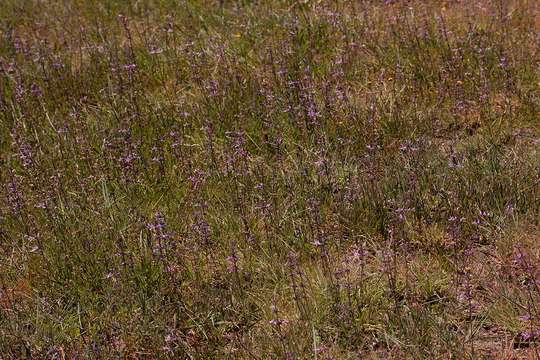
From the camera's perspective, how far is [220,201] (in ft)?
15.1

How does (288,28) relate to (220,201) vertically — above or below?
above

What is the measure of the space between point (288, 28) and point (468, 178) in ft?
8.43

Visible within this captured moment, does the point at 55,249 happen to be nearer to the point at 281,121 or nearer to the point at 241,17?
the point at 281,121

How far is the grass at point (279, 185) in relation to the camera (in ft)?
12.0

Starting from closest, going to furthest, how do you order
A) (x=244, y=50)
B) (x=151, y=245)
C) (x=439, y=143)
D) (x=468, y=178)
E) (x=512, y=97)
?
(x=151, y=245)
(x=468, y=178)
(x=439, y=143)
(x=512, y=97)
(x=244, y=50)

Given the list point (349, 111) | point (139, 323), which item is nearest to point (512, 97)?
point (349, 111)

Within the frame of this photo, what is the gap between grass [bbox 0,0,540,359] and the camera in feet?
12.0

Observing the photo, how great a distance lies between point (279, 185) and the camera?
4.67 meters

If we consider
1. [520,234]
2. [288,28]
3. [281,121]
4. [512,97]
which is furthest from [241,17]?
[520,234]

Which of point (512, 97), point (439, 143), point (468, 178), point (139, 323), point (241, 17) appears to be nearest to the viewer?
point (139, 323)

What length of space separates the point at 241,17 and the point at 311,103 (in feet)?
6.49

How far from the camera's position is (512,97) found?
17.3 feet

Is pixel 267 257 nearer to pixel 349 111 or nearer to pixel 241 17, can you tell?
pixel 349 111

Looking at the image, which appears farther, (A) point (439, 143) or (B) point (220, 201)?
(A) point (439, 143)
